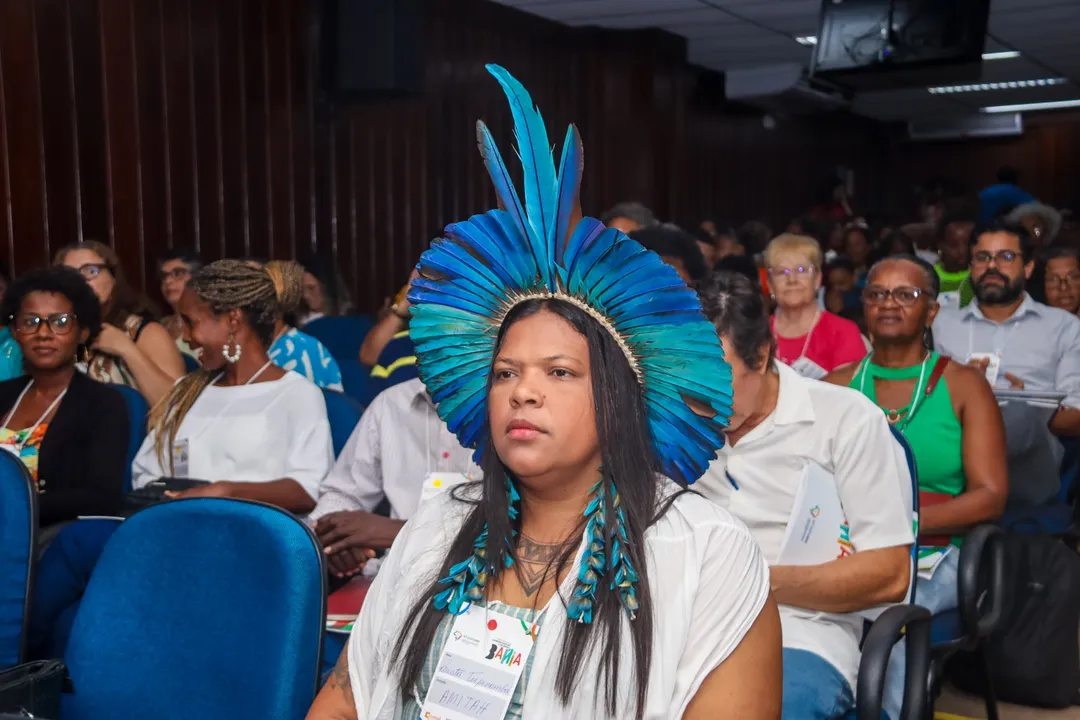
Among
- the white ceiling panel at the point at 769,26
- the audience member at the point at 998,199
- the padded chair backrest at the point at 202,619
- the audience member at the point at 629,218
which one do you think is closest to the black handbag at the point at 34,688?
the padded chair backrest at the point at 202,619

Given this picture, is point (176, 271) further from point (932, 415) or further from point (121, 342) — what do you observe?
point (932, 415)

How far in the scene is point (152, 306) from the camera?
511 centimetres

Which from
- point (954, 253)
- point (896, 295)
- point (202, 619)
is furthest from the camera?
point (954, 253)

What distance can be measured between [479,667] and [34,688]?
2.68ft

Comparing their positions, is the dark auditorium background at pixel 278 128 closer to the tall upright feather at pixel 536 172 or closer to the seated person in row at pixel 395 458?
the seated person in row at pixel 395 458

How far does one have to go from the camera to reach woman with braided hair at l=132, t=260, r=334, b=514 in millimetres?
2949

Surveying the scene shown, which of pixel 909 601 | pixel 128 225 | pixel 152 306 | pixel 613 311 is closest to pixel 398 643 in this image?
pixel 613 311

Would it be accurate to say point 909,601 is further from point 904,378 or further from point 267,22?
point 267,22

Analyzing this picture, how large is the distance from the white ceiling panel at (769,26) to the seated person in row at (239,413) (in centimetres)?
472

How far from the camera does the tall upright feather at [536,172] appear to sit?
1.28 meters

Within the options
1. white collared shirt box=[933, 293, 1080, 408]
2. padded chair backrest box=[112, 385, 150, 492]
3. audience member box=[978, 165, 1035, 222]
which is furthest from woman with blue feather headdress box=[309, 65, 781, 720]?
audience member box=[978, 165, 1035, 222]

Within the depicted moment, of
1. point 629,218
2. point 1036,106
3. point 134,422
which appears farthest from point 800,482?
point 1036,106

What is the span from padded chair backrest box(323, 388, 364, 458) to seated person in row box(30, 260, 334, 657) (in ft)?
0.13

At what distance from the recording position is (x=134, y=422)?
124 inches
